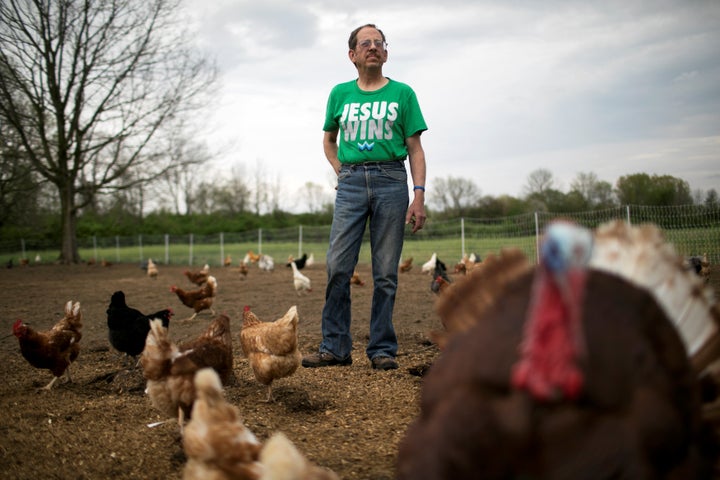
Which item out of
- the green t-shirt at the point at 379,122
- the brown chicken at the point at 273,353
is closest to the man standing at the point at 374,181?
the green t-shirt at the point at 379,122

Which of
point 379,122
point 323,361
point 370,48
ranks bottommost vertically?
point 323,361

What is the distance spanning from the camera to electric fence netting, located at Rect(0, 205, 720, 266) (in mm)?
12289

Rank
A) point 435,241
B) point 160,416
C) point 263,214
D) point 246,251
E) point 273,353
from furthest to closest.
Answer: point 263,214
point 246,251
point 435,241
point 273,353
point 160,416

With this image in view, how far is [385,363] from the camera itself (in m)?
4.38

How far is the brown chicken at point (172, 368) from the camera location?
3.27 metres

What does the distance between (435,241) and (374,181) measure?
1680cm

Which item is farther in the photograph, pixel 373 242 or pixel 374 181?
pixel 373 242

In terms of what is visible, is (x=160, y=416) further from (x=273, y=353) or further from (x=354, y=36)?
(x=354, y=36)

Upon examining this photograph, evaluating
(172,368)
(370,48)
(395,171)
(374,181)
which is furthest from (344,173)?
(172,368)

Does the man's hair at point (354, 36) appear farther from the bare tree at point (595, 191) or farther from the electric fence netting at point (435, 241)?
the bare tree at point (595, 191)

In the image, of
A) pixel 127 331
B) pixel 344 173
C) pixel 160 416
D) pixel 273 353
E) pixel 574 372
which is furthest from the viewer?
pixel 127 331

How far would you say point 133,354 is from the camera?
16.9 feet

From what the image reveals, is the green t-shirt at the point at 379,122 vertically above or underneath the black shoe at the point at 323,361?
above

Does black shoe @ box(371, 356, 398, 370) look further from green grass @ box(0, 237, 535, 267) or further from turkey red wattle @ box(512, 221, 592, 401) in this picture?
green grass @ box(0, 237, 535, 267)
